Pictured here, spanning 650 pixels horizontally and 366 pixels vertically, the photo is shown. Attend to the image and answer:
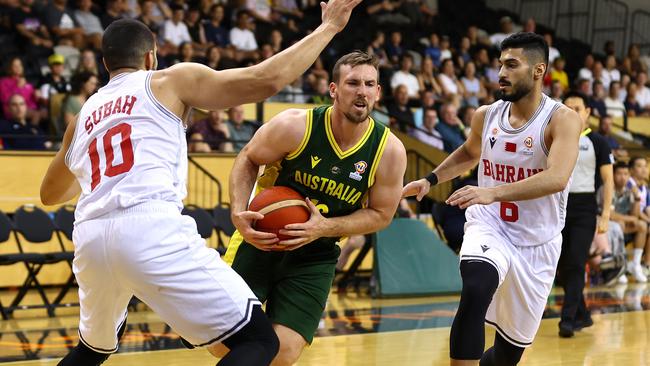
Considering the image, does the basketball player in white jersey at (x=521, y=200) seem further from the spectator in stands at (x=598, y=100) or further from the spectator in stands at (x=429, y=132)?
the spectator in stands at (x=598, y=100)

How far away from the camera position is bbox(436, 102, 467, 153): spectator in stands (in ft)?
50.1

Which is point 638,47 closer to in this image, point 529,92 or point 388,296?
point 388,296

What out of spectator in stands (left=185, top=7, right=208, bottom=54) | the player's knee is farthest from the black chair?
the player's knee

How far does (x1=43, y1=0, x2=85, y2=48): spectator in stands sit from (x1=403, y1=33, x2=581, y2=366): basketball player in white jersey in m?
8.93

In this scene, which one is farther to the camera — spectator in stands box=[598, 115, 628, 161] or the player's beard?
spectator in stands box=[598, 115, 628, 161]

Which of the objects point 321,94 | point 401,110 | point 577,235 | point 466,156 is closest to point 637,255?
point 401,110

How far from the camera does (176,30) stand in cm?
1459

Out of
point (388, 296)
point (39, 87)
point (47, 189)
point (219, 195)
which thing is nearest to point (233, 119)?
point (219, 195)

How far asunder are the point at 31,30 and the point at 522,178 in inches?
380

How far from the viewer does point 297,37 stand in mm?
16609

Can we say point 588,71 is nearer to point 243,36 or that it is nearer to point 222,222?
point 243,36

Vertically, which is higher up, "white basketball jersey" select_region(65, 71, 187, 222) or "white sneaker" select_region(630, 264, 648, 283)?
"white basketball jersey" select_region(65, 71, 187, 222)

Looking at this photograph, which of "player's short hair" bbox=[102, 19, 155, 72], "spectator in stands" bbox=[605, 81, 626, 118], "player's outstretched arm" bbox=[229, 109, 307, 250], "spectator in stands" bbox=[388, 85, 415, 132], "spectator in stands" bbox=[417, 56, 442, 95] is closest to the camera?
"player's short hair" bbox=[102, 19, 155, 72]

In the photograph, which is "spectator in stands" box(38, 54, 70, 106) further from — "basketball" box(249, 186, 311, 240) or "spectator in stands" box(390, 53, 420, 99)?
"basketball" box(249, 186, 311, 240)
